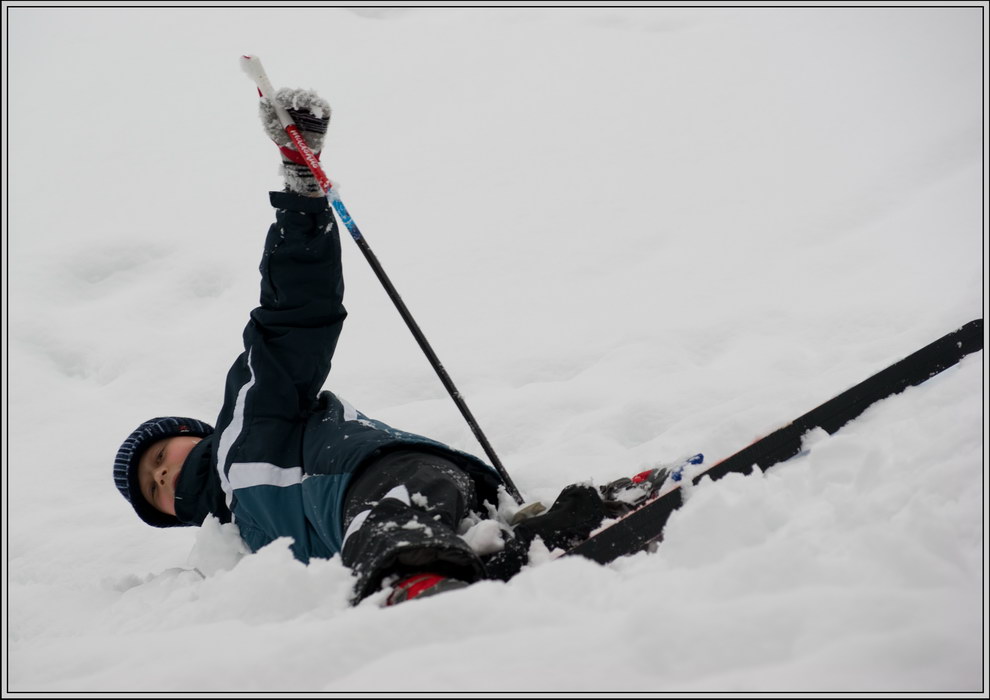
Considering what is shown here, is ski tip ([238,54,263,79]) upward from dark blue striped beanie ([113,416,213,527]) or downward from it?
upward

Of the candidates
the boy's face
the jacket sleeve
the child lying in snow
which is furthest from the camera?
the boy's face

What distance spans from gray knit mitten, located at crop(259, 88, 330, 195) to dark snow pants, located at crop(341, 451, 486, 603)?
94 centimetres

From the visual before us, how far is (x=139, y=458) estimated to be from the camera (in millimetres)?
2549

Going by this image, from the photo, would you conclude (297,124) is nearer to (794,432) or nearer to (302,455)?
(302,455)

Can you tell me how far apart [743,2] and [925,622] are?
837cm

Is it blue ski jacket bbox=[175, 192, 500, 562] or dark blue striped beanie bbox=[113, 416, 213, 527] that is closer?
blue ski jacket bbox=[175, 192, 500, 562]

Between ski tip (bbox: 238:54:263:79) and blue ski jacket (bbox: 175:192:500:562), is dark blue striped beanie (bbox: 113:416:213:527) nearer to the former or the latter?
blue ski jacket (bbox: 175:192:500:562)

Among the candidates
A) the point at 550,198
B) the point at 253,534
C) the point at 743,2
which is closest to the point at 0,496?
the point at 253,534

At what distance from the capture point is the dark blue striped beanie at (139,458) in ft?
8.23

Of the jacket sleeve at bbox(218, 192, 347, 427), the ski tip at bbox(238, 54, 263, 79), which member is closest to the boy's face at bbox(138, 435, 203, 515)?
the jacket sleeve at bbox(218, 192, 347, 427)

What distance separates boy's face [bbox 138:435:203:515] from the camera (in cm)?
250

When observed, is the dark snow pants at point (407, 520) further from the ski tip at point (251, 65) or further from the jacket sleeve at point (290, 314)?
the ski tip at point (251, 65)

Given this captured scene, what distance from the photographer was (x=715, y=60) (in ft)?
23.3

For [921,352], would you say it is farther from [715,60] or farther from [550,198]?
[715,60]
